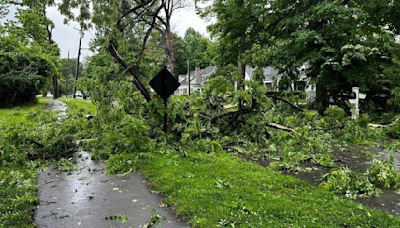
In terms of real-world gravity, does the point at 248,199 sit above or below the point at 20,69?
below

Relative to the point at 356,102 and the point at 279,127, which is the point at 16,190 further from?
the point at 356,102

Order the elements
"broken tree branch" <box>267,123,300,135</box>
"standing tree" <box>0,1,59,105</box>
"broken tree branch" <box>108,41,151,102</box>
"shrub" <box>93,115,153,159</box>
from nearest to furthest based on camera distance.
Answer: "shrub" <box>93,115,153,159</box> < "broken tree branch" <box>267,123,300,135</box> < "broken tree branch" <box>108,41,151,102</box> < "standing tree" <box>0,1,59,105</box>

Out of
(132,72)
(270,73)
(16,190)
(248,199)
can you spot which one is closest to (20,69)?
(132,72)

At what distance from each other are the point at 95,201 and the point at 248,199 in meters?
2.03

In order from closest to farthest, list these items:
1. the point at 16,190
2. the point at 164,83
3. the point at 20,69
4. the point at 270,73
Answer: the point at 16,190, the point at 164,83, the point at 20,69, the point at 270,73

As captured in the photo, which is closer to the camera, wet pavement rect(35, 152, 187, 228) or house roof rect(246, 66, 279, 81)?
wet pavement rect(35, 152, 187, 228)

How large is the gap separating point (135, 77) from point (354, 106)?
6954mm

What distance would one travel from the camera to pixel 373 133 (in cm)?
882

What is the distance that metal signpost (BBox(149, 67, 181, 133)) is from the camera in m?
7.48

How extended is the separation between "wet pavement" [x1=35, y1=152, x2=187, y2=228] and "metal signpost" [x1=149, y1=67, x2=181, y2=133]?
7.59 ft

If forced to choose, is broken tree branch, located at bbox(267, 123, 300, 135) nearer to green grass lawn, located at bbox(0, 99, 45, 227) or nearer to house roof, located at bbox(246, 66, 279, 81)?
house roof, located at bbox(246, 66, 279, 81)

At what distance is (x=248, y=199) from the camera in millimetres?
4156

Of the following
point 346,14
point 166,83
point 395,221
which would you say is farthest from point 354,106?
point 395,221

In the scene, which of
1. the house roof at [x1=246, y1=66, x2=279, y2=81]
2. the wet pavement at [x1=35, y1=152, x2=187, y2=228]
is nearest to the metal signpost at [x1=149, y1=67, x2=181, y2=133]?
the wet pavement at [x1=35, y1=152, x2=187, y2=228]
